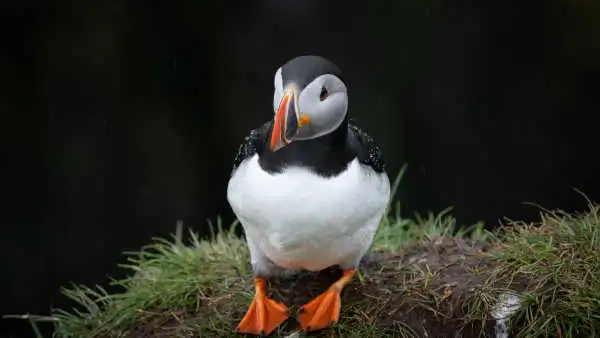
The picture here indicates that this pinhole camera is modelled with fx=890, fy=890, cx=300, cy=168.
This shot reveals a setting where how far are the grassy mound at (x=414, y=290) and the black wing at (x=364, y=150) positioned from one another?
20.0 inches

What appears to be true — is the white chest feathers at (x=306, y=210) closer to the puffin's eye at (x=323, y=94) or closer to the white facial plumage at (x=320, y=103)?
the white facial plumage at (x=320, y=103)

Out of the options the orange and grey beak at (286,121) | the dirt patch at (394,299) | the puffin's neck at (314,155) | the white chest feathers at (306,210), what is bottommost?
the dirt patch at (394,299)

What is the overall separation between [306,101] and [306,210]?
1.31ft

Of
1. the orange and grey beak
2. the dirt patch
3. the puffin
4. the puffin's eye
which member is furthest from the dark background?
the orange and grey beak

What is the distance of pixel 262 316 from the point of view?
3396 mm

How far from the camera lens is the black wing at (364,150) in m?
3.28

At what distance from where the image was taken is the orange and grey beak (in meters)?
2.78

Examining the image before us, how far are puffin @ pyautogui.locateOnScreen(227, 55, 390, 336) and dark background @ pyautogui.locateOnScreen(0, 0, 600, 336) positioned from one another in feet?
8.42

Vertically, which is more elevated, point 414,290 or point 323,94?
point 323,94

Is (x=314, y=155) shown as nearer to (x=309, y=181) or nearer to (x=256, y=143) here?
(x=309, y=181)

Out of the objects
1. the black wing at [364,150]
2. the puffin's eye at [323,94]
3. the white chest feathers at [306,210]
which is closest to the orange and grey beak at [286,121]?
the puffin's eye at [323,94]

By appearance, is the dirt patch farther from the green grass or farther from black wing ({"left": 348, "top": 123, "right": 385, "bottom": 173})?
black wing ({"left": 348, "top": 123, "right": 385, "bottom": 173})

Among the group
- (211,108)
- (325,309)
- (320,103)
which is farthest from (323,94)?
(211,108)

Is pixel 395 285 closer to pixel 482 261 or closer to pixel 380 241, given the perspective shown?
pixel 482 261
